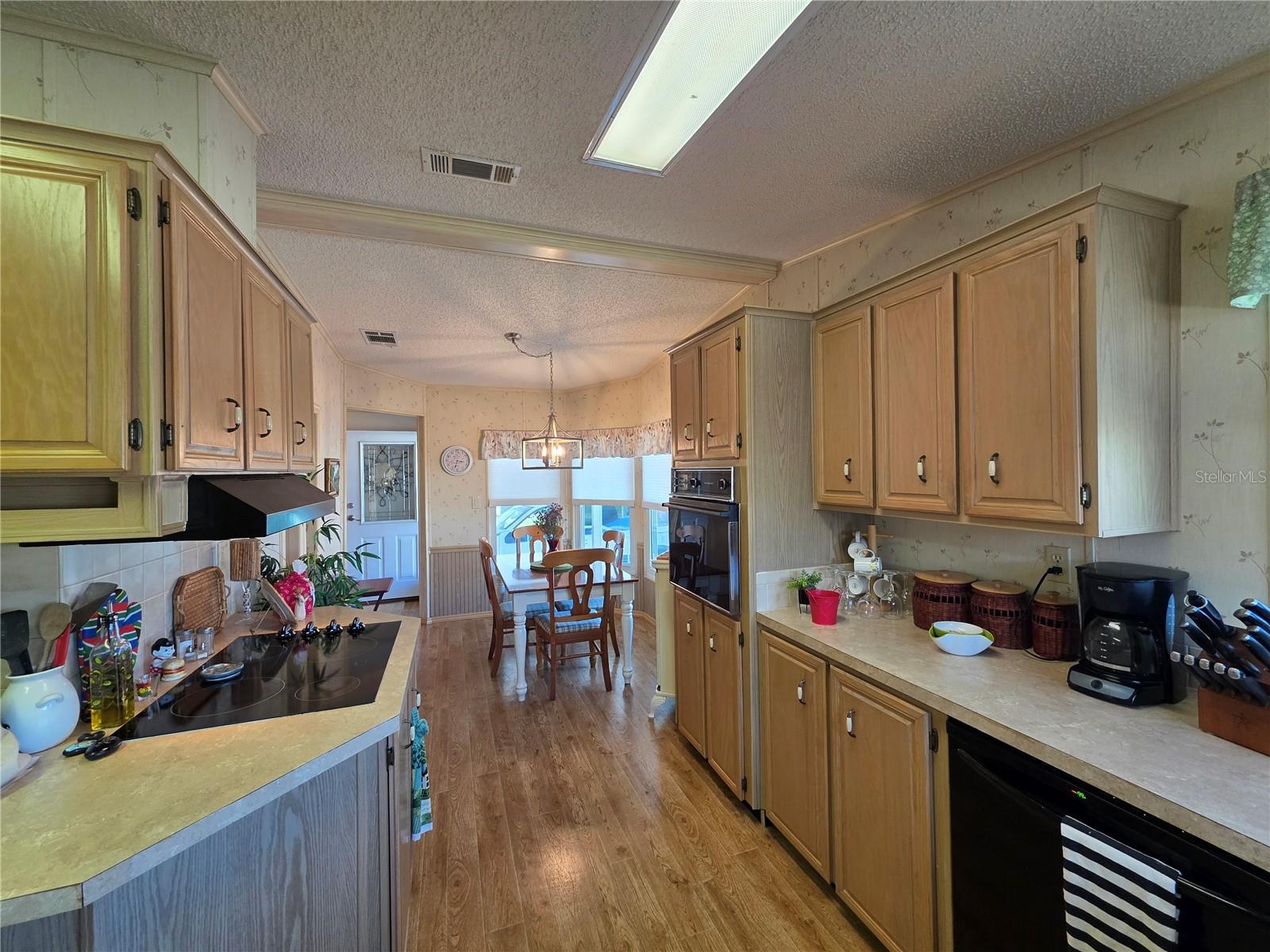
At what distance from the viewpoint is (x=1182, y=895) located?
912 mm

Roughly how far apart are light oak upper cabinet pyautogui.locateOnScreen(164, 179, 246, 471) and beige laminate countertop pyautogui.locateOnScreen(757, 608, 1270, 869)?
190cm

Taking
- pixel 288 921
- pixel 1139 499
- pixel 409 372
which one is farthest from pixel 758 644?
pixel 409 372

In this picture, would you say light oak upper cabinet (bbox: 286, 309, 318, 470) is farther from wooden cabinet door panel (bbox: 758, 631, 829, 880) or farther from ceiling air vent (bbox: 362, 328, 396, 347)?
wooden cabinet door panel (bbox: 758, 631, 829, 880)

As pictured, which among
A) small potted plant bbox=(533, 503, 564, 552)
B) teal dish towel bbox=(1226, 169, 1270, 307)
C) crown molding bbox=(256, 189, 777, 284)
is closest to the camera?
teal dish towel bbox=(1226, 169, 1270, 307)

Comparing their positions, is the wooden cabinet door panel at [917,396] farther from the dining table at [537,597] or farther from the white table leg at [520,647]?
the white table leg at [520,647]

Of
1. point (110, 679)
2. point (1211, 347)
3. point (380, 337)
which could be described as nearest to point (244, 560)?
point (110, 679)

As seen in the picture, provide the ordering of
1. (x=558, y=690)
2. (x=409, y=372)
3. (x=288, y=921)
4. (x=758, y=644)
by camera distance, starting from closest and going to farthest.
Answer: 1. (x=288, y=921)
2. (x=758, y=644)
3. (x=558, y=690)
4. (x=409, y=372)

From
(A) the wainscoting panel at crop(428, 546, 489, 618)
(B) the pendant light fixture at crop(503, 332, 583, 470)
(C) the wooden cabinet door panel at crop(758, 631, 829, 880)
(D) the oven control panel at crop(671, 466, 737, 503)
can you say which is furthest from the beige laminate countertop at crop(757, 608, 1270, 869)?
(A) the wainscoting panel at crop(428, 546, 489, 618)

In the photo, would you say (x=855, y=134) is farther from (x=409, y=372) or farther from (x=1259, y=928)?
(x=409, y=372)

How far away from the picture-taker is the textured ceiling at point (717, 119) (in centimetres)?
119

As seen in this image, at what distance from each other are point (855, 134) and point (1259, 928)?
204cm

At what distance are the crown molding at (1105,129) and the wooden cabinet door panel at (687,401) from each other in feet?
3.15

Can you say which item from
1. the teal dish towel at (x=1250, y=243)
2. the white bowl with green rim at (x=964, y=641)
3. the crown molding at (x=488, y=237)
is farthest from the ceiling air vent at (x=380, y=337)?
the teal dish towel at (x=1250, y=243)

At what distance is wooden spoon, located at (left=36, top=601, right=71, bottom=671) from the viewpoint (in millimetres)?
1228
